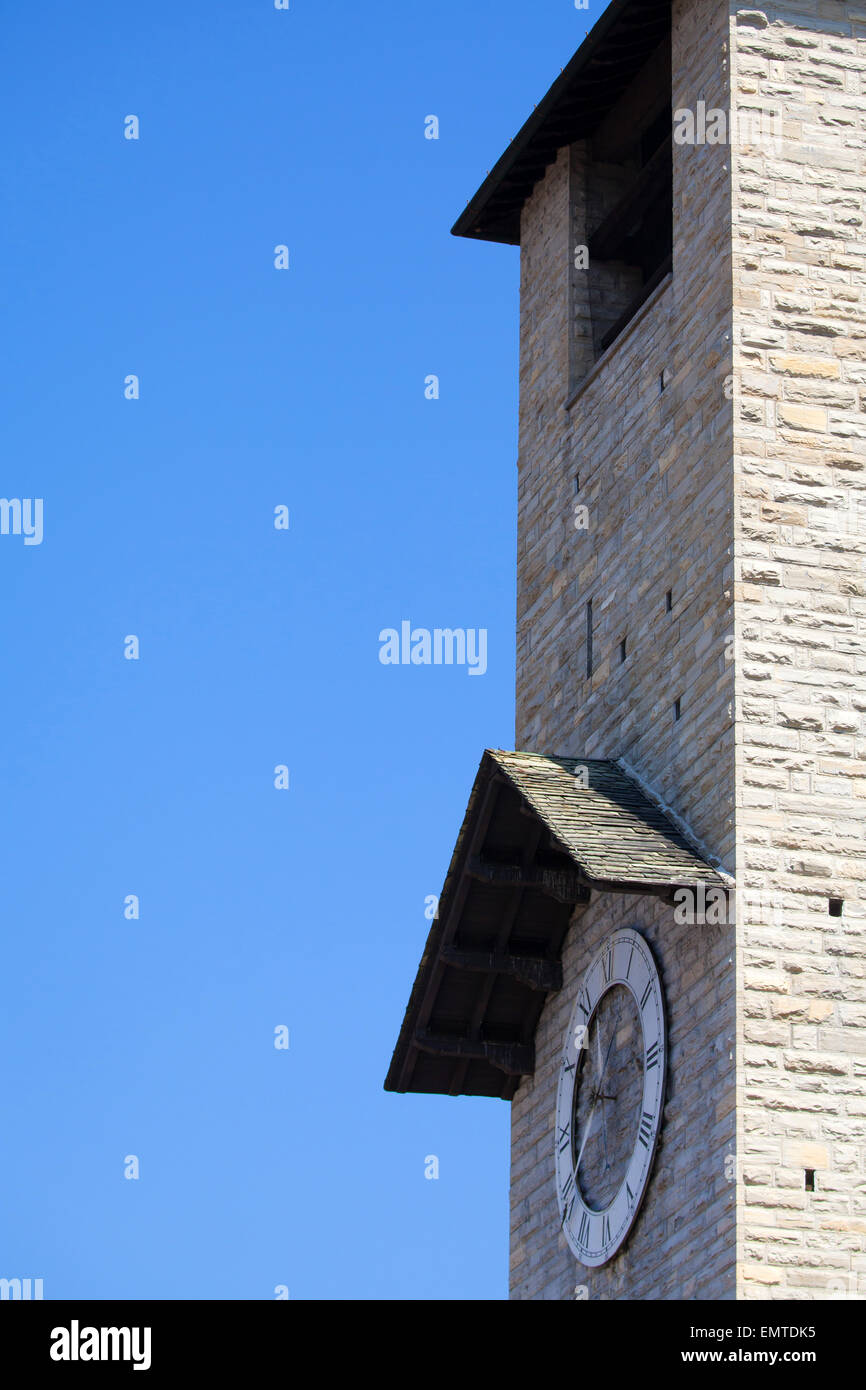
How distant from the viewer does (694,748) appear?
21141 millimetres

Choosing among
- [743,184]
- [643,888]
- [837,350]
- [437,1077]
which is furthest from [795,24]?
[437,1077]

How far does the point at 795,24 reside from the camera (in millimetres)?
22953

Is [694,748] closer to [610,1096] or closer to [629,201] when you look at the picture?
[610,1096]

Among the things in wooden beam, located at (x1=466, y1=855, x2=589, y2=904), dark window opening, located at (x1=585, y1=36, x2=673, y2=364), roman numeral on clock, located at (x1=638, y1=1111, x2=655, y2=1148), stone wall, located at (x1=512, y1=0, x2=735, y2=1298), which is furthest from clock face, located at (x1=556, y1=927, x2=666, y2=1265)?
dark window opening, located at (x1=585, y1=36, x2=673, y2=364)

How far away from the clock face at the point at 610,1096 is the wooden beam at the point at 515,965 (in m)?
0.56

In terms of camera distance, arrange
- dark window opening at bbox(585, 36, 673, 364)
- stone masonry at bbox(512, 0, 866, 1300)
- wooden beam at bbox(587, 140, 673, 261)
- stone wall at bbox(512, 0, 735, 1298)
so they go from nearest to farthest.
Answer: stone masonry at bbox(512, 0, 866, 1300) < stone wall at bbox(512, 0, 735, 1298) < wooden beam at bbox(587, 140, 673, 261) < dark window opening at bbox(585, 36, 673, 364)

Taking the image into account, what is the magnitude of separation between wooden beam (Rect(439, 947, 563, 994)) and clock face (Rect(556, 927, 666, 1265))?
562mm

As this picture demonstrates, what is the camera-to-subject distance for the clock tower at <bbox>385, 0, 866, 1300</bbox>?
1952 centimetres

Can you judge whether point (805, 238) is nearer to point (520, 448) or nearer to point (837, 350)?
point (837, 350)

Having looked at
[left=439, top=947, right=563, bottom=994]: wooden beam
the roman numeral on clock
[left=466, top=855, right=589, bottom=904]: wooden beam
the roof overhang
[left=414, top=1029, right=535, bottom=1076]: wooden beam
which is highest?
the roof overhang

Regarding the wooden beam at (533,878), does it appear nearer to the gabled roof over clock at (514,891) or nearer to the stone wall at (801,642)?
the gabled roof over clock at (514,891)

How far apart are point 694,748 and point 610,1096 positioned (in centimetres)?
296

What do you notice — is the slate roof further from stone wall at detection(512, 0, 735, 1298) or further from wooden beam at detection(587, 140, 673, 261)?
wooden beam at detection(587, 140, 673, 261)

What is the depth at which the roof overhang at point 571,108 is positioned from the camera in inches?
987
